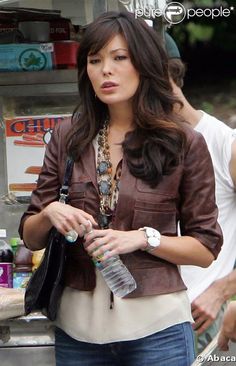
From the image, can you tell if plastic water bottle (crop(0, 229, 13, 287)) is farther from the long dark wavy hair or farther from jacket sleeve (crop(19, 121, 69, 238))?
the long dark wavy hair

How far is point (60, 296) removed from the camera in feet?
8.73

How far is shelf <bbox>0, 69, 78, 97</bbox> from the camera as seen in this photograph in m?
3.90

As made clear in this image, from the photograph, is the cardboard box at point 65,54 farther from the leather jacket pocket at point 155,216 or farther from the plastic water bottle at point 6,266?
the leather jacket pocket at point 155,216

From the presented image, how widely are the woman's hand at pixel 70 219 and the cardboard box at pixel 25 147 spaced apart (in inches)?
57.2

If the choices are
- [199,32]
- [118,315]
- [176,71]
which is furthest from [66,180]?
[199,32]

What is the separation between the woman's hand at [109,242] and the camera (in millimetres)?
2438

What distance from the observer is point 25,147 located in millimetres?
3957

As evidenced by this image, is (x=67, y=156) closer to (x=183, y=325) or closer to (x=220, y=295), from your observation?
(x=183, y=325)

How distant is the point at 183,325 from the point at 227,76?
3329mm

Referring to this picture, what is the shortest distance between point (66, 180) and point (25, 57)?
141 centimetres

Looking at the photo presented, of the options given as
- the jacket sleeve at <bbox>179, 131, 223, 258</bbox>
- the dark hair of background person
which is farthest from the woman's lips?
the dark hair of background person

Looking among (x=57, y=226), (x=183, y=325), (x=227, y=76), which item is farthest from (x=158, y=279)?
(x=227, y=76)

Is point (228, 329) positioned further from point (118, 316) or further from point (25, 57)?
point (25, 57)

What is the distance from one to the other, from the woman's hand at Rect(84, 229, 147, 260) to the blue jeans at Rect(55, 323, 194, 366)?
288 millimetres
